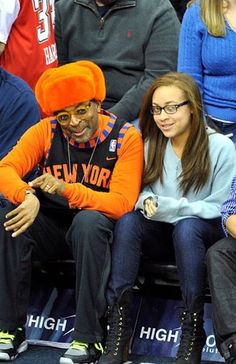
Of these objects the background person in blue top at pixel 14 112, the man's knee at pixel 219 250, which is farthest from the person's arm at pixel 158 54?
the man's knee at pixel 219 250

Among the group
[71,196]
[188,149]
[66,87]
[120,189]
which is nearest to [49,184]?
[71,196]

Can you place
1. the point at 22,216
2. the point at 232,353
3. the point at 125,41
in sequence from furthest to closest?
the point at 125,41 → the point at 22,216 → the point at 232,353

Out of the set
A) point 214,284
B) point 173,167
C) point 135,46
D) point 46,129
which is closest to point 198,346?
point 214,284

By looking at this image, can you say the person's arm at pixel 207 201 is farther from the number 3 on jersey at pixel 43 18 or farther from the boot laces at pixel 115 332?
the number 3 on jersey at pixel 43 18

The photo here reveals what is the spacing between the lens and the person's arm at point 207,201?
13.6 feet

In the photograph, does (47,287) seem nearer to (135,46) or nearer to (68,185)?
(68,185)

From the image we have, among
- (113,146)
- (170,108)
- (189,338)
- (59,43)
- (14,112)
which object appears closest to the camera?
(189,338)

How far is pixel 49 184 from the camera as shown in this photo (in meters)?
4.12

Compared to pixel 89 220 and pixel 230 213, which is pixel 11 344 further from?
pixel 230 213

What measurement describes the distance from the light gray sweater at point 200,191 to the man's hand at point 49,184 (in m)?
0.38

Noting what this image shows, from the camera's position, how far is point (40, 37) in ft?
16.9

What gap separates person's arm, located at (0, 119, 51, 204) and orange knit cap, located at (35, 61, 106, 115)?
0.15 metres

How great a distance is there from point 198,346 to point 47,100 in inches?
51.1

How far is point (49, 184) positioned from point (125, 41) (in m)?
1.35
